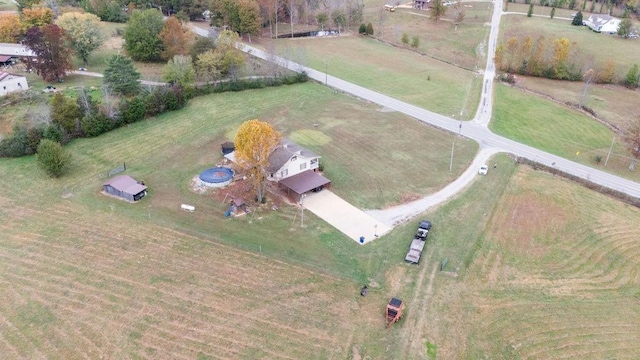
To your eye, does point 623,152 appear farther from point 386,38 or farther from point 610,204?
point 386,38

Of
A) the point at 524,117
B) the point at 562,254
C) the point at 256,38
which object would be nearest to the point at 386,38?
the point at 256,38

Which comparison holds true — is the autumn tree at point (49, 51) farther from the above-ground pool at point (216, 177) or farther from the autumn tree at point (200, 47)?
the above-ground pool at point (216, 177)

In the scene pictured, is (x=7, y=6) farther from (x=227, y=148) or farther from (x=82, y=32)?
(x=227, y=148)

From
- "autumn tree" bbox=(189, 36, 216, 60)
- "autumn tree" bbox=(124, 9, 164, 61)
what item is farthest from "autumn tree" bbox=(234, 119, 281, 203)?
"autumn tree" bbox=(124, 9, 164, 61)

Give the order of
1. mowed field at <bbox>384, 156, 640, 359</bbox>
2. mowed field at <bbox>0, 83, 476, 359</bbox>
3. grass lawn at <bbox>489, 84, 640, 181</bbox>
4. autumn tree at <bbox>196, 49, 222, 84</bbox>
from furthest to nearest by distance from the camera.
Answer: autumn tree at <bbox>196, 49, 222, 84</bbox>, grass lawn at <bbox>489, 84, 640, 181</bbox>, mowed field at <bbox>384, 156, 640, 359</bbox>, mowed field at <bbox>0, 83, 476, 359</bbox>

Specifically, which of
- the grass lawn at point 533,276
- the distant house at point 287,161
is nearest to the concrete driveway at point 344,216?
the distant house at point 287,161

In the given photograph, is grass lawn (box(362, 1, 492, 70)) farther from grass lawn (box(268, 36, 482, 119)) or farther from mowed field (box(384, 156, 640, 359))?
mowed field (box(384, 156, 640, 359))
